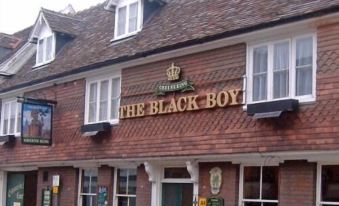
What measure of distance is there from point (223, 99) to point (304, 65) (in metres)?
2.16

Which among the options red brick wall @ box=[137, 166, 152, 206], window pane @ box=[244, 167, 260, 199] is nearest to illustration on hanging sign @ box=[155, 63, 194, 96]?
red brick wall @ box=[137, 166, 152, 206]

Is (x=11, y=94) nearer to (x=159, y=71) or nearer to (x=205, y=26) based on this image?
(x=159, y=71)

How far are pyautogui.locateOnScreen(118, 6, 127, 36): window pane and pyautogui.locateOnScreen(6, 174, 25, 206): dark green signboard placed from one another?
24.6 ft

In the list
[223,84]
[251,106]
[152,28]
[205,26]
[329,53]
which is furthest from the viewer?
[152,28]

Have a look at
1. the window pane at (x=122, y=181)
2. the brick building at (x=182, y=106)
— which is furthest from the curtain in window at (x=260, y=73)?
the window pane at (x=122, y=181)

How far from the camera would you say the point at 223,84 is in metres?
14.4

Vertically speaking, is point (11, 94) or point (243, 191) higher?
point (11, 94)

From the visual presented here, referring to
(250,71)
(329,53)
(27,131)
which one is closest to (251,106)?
(250,71)

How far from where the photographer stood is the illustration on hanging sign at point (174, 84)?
15281mm

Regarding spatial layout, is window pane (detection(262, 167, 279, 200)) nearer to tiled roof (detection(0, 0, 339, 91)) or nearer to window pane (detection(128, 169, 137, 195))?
tiled roof (detection(0, 0, 339, 91))

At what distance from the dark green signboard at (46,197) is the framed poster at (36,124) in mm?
1721

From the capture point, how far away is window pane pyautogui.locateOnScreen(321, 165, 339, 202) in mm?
12320

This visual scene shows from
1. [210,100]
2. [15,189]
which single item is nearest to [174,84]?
[210,100]

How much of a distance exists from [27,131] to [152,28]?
198 inches
